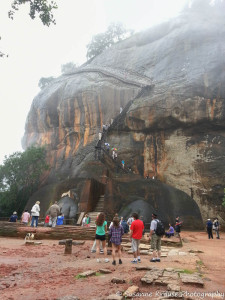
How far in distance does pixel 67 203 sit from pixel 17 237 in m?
5.81

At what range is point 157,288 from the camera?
488 centimetres

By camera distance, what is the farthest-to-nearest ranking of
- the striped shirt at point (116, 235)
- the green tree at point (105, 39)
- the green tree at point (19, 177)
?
the green tree at point (105, 39), the green tree at point (19, 177), the striped shirt at point (116, 235)

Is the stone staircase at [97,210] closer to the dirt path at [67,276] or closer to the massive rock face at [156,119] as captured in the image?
the massive rock face at [156,119]

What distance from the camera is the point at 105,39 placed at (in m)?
52.4

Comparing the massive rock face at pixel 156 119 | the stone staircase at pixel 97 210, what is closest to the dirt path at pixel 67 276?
the stone staircase at pixel 97 210

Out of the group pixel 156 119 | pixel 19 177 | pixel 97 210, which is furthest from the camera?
pixel 19 177

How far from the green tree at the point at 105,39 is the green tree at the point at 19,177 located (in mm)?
29835

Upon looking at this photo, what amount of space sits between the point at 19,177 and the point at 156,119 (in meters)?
16.3

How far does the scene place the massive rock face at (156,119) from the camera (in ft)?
79.0

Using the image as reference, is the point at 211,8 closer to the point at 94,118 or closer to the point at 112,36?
the point at 112,36

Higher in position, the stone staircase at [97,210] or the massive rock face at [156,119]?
the massive rock face at [156,119]

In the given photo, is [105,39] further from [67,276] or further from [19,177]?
[67,276]

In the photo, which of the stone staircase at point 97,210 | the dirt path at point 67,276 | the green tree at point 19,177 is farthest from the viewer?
the green tree at point 19,177

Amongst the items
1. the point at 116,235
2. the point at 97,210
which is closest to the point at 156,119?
the point at 97,210
